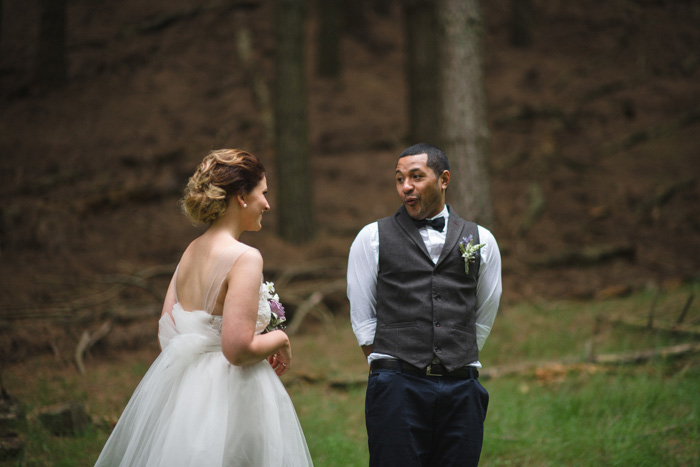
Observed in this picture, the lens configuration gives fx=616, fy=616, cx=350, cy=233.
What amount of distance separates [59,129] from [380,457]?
40.2ft

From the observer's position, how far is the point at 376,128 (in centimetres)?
1496

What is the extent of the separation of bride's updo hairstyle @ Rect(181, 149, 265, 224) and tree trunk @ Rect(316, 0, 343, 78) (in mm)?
14585

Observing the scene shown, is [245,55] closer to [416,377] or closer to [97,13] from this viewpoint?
[97,13]

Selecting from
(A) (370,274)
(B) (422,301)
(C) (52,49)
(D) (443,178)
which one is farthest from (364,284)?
(C) (52,49)

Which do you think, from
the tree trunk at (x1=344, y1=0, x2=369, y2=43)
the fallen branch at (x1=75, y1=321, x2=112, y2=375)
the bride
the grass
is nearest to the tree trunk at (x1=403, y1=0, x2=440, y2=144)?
the grass

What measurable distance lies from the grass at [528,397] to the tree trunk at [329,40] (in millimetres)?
10786

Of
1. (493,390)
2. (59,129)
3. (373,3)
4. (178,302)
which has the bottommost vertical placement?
(493,390)

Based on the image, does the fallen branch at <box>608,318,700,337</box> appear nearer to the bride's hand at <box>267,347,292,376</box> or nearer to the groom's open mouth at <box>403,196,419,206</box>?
the groom's open mouth at <box>403,196,419,206</box>

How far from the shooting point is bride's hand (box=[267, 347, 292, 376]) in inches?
125

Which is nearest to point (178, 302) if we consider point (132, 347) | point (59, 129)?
point (132, 347)

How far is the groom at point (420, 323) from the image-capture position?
10.3 ft

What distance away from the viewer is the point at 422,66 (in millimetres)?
11664

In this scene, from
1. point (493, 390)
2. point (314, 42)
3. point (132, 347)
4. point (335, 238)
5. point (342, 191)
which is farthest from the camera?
point (314, 42)

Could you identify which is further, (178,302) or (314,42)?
(314,42)
